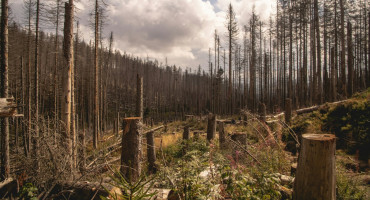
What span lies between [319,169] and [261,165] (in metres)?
2.01

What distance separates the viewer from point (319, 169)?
1.72 m

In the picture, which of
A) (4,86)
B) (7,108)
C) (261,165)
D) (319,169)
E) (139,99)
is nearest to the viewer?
(319,169)

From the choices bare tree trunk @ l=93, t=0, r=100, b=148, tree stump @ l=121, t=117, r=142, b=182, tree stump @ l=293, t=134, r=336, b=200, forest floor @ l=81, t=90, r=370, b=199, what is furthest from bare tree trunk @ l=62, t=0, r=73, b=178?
bare tree trunk @ l=93, t=0, r=100, b=148

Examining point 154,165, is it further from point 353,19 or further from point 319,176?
point 353,19

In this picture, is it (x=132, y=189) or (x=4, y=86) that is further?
(x=4, y=86)

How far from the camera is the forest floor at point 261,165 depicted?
219cm

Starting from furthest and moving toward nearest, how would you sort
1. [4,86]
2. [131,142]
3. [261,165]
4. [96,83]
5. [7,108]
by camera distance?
[96,83], [4,86], [131,142], [261,165], [7,108]

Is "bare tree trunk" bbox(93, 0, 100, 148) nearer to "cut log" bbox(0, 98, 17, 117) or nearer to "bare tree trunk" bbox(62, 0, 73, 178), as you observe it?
"bare tree trunk" bbox(62, 0, 73, 178)

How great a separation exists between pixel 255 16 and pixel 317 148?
26.8 m

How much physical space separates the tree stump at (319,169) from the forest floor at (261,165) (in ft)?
1.16

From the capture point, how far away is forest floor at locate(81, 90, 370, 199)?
2.19 meters

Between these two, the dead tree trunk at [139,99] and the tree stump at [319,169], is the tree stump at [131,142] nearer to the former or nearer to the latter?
the tree stump at [319,169]

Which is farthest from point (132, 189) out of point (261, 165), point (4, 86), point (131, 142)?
point (4, 86)

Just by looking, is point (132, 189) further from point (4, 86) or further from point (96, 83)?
point (96, 83)
